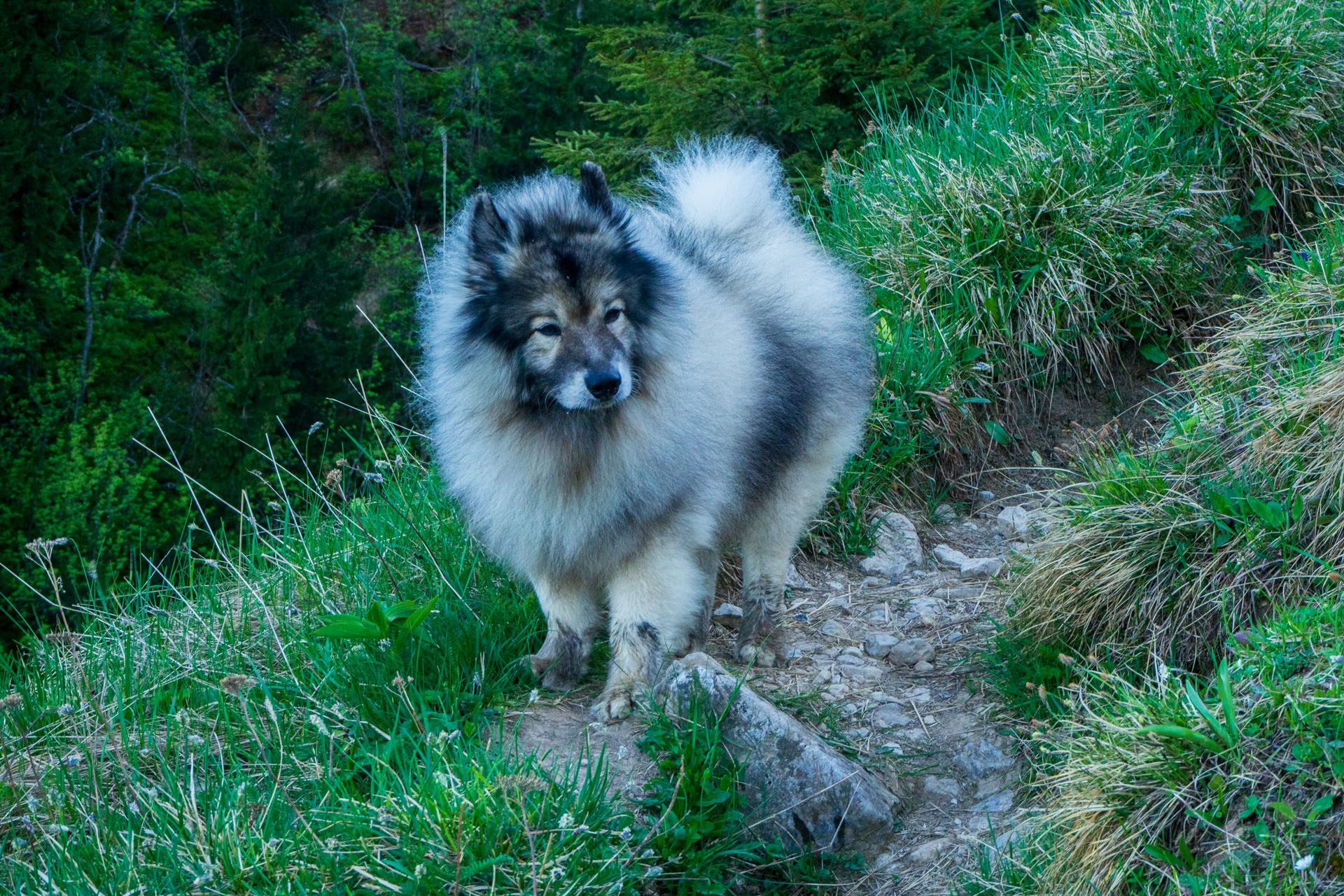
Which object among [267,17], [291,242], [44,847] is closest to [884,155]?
[44,847]

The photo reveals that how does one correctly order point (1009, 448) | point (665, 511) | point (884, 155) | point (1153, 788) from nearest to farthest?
1. point (1153, 788)
2. point (665, 511)
3. point (1009, 448)
4. point (884, 155)

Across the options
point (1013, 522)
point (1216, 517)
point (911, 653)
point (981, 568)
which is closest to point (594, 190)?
point (911, 653)

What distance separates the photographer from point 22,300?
17281 millimetres

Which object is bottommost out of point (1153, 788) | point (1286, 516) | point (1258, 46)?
point (1153, 788)

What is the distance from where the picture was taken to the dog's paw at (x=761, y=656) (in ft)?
12.5

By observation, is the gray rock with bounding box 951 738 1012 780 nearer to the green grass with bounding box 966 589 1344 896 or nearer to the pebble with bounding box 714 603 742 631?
the green grass with bounding box 966 589 1344 896

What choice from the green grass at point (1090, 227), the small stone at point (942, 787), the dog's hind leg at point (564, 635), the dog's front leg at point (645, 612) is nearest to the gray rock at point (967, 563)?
the green grass at point (1090, 227)

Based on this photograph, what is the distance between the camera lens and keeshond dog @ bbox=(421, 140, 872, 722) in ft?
10.2

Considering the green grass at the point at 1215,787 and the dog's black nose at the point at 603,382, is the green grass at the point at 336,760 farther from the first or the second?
the dog's black nose at the point at 603,382

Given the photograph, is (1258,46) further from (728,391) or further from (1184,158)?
(728,391)

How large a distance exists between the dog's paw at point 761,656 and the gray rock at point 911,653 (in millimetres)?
385

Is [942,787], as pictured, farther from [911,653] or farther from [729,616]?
[729,616]

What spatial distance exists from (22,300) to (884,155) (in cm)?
1555

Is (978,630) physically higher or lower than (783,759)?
lower
